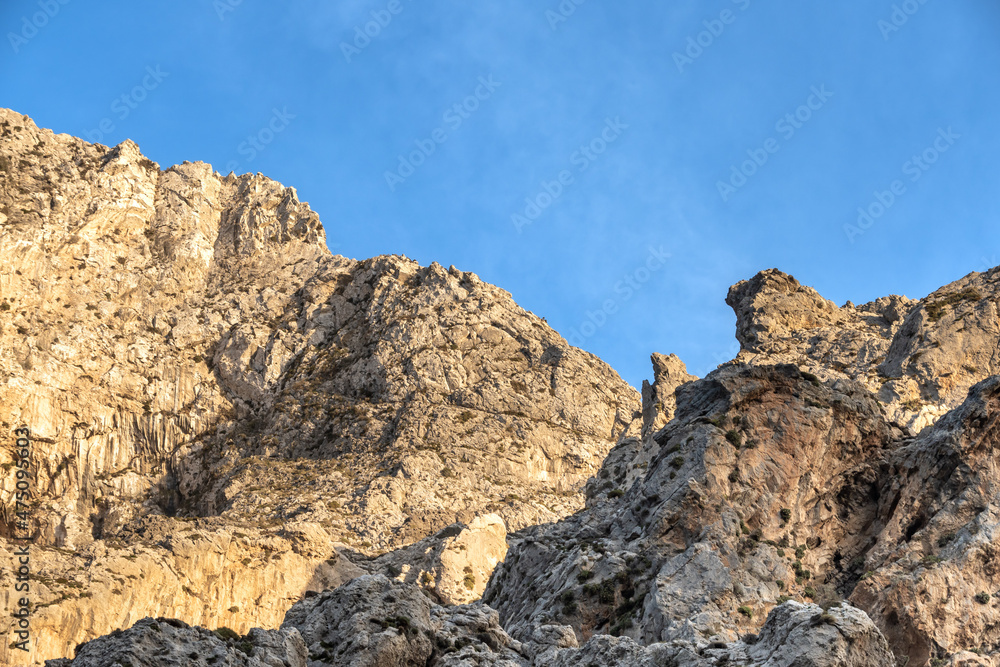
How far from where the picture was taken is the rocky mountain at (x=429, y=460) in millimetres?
38781

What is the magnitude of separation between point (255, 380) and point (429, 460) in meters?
24.2

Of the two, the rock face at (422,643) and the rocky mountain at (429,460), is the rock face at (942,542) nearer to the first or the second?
the rocky mountain at (429,460)

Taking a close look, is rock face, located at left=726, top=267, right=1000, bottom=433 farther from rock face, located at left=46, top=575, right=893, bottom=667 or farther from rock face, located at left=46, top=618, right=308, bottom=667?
rock face, located at left=46, top=618, right=308, bottom=667

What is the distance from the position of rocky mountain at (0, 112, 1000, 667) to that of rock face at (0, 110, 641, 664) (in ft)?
1.04

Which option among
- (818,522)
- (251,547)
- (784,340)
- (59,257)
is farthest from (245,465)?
(818,522)

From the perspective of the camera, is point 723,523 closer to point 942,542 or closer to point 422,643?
point 942,542

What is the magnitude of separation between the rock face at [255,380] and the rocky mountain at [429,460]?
12.5 inches

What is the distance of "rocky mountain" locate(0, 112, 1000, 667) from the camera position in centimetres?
3878

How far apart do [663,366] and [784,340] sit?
59.5 ft

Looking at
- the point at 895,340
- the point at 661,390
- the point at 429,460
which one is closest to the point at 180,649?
the point at 895,340

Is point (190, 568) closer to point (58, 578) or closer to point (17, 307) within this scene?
point (58, 578)

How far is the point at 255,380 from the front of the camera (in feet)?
352

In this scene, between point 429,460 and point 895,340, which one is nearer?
point 895,340

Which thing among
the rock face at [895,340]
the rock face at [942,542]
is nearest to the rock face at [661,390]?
the rock face at [895,340]
